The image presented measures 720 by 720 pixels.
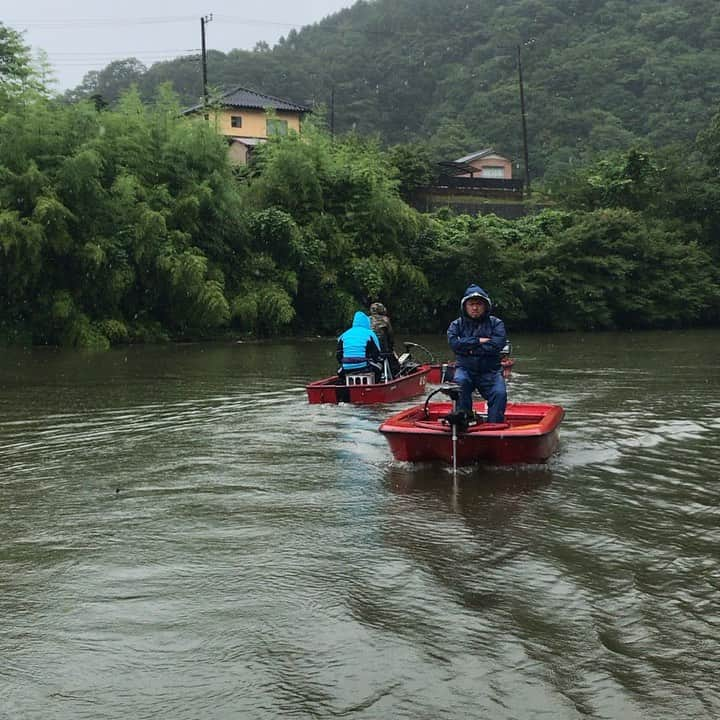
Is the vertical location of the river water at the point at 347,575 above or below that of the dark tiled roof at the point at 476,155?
below

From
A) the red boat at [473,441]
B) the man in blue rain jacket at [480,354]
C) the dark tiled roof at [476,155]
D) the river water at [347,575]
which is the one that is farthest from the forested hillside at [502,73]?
the river water at [347,575]

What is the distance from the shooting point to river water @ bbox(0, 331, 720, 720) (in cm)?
410

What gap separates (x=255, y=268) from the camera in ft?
95.9

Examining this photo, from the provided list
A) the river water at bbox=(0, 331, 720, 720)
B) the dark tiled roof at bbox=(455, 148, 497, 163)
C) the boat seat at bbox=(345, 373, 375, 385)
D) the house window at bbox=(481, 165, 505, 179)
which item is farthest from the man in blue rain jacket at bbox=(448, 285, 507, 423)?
the house window at bbox=(481, 165, 505, 179)

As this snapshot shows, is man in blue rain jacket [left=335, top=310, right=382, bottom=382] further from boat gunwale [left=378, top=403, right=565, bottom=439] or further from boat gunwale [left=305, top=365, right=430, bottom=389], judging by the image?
boat gunwale [left=378, top=403, right=565, bottom=439]

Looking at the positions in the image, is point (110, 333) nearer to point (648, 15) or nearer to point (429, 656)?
point (429, 656)

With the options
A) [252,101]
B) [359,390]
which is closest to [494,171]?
[252,101]

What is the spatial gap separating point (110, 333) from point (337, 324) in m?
8.00

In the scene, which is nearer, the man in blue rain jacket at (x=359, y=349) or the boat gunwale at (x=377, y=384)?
the boat gunwale at (x=377, y=384)

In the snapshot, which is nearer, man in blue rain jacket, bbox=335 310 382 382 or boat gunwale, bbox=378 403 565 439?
boat gunwale, bbox=378 403 565 439

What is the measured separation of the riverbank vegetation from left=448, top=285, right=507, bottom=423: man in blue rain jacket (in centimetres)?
1741

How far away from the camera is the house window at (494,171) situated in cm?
5531

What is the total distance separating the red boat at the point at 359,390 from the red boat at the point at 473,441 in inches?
145

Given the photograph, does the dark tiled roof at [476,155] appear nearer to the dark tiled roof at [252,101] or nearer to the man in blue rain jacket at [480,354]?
the dark tiled roof at [252,101]
